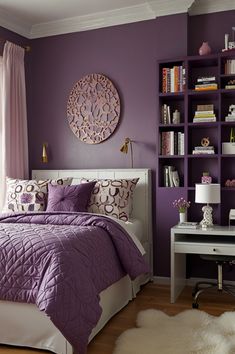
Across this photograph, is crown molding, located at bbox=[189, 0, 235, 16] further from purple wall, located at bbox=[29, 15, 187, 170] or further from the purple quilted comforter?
the purple quilted comforter

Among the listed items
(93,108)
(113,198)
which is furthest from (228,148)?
(93,108)

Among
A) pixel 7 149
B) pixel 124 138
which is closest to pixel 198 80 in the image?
pixel 124 138

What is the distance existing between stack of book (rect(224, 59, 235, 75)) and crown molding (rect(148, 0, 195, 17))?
26.0 inches

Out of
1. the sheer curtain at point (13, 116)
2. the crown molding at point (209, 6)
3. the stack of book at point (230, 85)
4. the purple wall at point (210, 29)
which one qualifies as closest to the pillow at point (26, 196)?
the sheer curtain at point (13, 116)

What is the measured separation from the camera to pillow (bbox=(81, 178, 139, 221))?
387 cm

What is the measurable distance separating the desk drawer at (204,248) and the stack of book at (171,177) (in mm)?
696

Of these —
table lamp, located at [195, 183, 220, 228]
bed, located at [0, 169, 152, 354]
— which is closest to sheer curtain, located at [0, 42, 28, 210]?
bed, located at [0, 169, 152, 354]

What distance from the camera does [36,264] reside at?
252cm

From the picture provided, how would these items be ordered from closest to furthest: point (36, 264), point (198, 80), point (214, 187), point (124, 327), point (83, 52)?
point (36, 264) → point (124, 327) → point (214, 187) → point (198, 80) → point (83, 52)

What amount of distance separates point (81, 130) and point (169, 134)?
1046mm

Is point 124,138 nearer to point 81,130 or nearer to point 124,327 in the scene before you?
point 81,130

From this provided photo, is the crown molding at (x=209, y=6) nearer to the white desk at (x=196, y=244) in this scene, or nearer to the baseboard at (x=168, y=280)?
the white desk at (x=196, y=244)

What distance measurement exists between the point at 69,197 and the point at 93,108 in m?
1.19

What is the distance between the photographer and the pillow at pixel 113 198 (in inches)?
152
